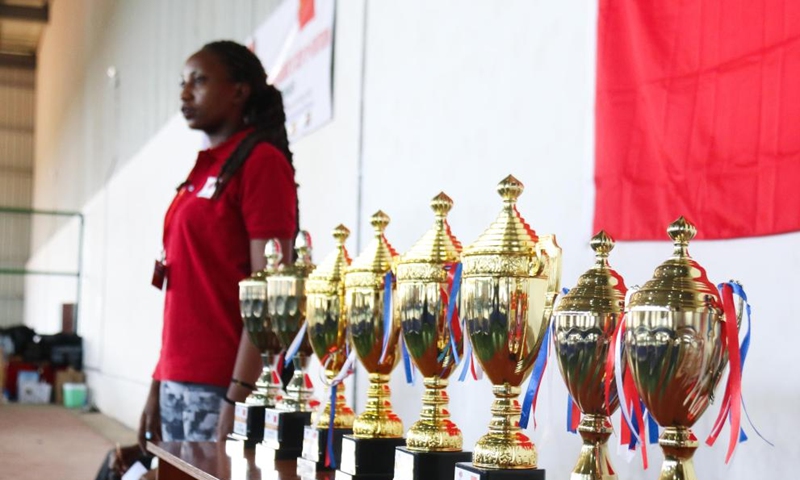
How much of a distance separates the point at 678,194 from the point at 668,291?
0.66 m

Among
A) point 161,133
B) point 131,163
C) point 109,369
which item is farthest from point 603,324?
point 109,369

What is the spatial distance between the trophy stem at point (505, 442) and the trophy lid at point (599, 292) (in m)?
0.15

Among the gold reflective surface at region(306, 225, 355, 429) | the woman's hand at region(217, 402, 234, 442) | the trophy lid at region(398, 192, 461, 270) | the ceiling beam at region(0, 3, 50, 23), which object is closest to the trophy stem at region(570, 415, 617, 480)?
the trophy lid at region(398, 192, 461, 270)

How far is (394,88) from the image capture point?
2775mm

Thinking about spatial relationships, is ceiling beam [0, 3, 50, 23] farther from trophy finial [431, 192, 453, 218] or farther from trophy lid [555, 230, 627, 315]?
trophy lid [555, 230, 627, 315]

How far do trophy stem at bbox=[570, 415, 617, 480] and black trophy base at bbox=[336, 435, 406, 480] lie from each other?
329 millimetres

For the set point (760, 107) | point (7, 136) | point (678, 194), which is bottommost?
point (678, 194)

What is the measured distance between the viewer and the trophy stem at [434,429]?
1284 millimetres

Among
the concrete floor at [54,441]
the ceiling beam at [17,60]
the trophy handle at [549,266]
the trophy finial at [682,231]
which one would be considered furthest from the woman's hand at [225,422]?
the ceiling beam at [17,60]

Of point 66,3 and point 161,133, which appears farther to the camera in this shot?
point 66,3

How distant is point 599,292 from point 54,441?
17.6 ft

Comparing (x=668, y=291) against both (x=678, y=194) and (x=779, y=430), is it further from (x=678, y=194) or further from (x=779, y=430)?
(x=678, y=194)

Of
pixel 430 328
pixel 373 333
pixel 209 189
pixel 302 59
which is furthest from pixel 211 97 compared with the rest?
pixel 302 59

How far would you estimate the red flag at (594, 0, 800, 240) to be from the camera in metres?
1.41
